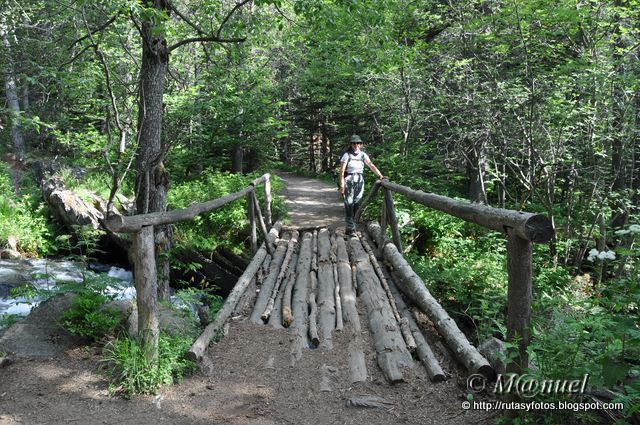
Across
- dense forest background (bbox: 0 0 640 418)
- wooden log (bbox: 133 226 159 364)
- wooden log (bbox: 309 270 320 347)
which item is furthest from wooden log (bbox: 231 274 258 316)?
dense forest background (bbox: 0 0 640 418)

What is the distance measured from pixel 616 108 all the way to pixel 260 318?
847 cm

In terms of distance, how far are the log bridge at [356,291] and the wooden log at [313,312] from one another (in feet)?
0.04

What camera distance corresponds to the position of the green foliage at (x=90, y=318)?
4.63 m

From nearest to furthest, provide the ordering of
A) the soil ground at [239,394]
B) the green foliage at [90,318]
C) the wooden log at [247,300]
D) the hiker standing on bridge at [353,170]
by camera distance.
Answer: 1. the soil ground at [239,394]
2. the green foliage at [90,318]
3. the wooden log at [247,300]
4. the hiker standing on bridge at [353,170]

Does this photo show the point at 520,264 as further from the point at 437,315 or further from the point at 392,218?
the point at 392,218

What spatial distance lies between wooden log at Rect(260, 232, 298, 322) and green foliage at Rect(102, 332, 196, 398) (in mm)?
1537

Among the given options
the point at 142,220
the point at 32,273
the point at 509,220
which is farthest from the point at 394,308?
the point at 32,273

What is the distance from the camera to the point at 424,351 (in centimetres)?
457

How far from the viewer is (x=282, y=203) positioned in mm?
12781

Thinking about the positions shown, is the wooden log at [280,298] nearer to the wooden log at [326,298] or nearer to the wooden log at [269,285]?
the wooden log at [269,285]

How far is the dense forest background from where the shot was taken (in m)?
6.15

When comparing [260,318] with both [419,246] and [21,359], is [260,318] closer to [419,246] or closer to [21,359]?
[21,359]

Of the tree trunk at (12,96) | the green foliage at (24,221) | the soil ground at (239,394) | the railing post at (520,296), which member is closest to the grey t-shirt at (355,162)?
the soil ground at (239,394)

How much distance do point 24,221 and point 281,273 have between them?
34.3 ft
